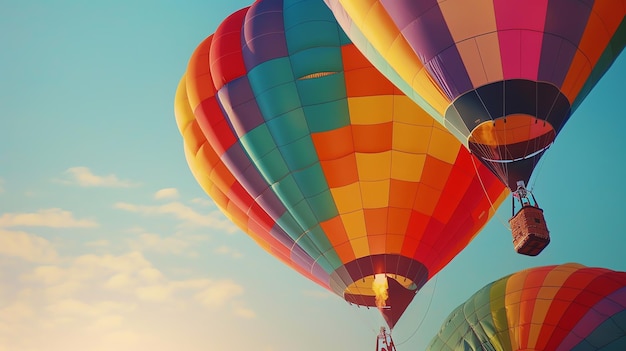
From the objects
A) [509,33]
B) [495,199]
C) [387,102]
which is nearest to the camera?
[509,33]

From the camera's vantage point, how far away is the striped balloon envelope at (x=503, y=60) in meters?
8.57

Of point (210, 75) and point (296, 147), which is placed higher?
point (210, 75)

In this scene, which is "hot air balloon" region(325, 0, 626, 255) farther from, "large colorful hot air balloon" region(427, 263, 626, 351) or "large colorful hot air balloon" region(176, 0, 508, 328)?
"large colorful hot air balloon" region(427, 263, 626, 351)

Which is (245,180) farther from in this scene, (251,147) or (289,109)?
(289,109)

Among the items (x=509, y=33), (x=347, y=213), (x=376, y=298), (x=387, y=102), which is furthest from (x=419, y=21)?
(x=376, y=298)

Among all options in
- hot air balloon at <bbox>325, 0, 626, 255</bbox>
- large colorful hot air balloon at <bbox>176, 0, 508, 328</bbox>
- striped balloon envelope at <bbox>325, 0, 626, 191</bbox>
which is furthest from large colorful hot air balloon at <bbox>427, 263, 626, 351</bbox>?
striped balloon envelope at <bbox>325, 0, 626, 191</bbox>

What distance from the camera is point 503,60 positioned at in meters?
8.61

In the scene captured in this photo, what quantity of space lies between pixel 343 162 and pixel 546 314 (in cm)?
363

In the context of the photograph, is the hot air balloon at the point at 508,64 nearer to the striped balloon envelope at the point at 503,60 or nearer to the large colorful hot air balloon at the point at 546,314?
the striped balloon envelope at the point at 503,60

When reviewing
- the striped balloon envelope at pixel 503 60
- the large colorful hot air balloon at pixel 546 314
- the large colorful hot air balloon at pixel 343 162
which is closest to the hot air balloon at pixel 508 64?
the striped balloon envelope at pixel 503 60

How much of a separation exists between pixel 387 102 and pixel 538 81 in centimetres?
297

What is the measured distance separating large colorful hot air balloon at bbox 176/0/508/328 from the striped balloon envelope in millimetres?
2013

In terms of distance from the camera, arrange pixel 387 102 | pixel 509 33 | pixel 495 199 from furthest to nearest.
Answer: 1. pixel 495 199
2. pixel 387 102
3. pixel 509 33

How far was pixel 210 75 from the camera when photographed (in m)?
12.4
